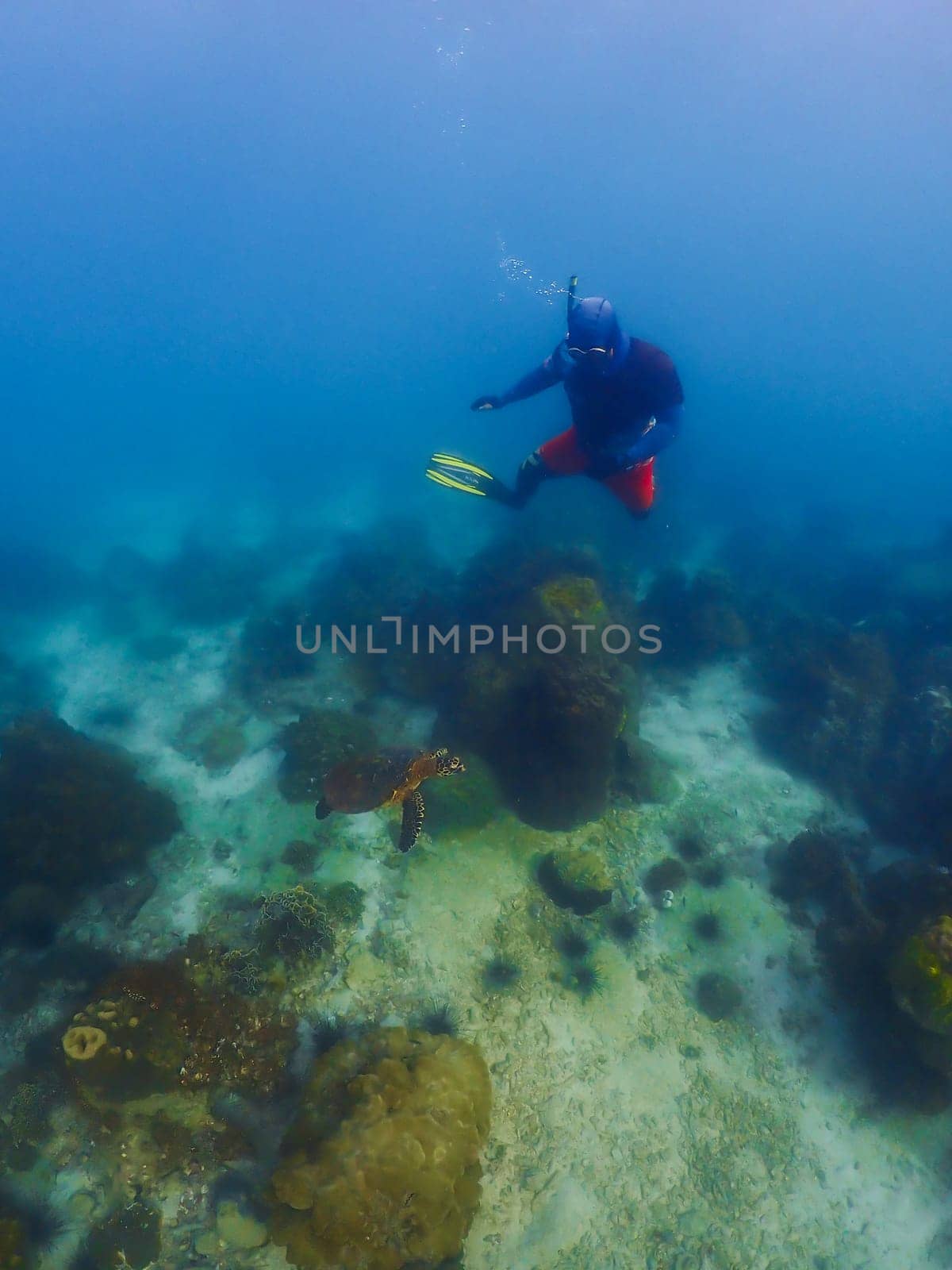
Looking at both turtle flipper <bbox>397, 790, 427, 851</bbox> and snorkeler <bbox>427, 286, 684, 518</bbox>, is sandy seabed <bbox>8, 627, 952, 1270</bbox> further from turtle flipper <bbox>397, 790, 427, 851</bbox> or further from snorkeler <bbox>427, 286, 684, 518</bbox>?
snorkeler <bbox>427, 286, 684, 518</bbox>

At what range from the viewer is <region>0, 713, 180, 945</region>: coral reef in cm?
773

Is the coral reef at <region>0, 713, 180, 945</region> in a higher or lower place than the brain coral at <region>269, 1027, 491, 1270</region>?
lower

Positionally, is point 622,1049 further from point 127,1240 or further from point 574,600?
point 574,600

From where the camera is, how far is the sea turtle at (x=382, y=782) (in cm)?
754

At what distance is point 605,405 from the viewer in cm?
873

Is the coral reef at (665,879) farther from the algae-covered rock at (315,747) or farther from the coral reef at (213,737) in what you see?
the coral reef at (213,737)

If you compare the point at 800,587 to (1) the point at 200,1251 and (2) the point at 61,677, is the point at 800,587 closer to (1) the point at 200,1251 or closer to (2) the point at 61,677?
(1) the point at 200,1251

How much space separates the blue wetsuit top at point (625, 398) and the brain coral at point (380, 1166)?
27.8 feet

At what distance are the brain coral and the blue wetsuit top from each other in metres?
8.47

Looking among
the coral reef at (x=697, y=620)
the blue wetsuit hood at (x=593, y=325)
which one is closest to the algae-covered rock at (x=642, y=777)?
the coral reef at (x=697, y=620)

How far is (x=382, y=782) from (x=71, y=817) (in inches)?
183

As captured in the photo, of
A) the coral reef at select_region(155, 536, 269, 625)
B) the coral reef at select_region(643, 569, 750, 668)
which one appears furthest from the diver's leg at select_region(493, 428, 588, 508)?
the coral reef at select_region(155, 536, 269, 625)

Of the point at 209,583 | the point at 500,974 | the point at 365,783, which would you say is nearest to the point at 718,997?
the point at 500,974

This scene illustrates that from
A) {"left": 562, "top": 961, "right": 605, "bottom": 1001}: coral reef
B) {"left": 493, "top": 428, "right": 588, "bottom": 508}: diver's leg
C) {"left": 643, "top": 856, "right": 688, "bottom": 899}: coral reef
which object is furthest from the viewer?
{"left": 493, "top": 428, "right": 588, "bottom": 508}: diver's leg
